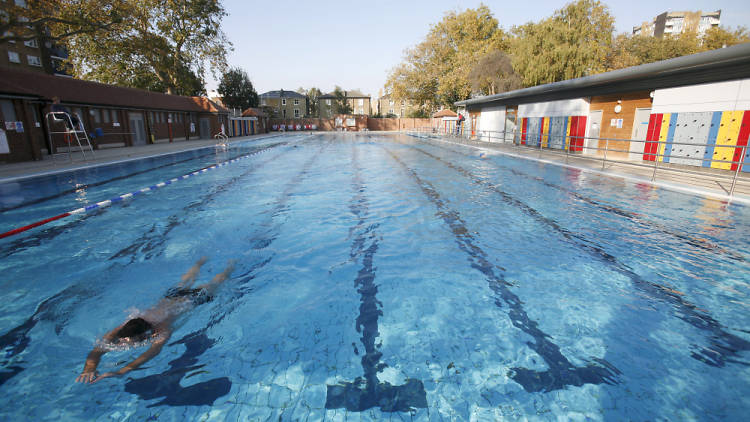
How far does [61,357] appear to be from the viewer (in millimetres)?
3291

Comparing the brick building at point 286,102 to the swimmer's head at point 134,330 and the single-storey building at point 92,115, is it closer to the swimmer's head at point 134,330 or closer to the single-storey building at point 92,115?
the single-storey building at point 92,115

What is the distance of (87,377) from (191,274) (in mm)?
2067

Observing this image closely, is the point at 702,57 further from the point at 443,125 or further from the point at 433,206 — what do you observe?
the point at 443,125

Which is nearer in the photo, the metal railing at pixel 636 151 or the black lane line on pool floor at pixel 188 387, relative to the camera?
the black lane line on pool floor at pixel 188 387

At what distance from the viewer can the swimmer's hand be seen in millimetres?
2943

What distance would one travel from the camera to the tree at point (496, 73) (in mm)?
38703

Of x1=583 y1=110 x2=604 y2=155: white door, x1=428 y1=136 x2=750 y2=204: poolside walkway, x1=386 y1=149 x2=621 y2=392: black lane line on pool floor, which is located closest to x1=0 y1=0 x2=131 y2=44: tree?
x1=386 y1=149 x2=621 y2=392: black lane line on pool floor

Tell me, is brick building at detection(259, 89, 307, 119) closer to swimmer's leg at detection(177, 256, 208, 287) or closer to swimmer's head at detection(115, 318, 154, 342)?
swimmer's leg at detection(177, 256, 208, 287)

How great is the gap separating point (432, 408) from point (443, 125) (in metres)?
45.1

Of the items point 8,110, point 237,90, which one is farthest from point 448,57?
point 8,110

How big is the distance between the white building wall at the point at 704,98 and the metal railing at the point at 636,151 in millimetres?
1338

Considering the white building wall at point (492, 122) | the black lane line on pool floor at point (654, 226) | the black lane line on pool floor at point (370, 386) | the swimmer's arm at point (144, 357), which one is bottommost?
the black lane line on pool floor at point (370, 386)

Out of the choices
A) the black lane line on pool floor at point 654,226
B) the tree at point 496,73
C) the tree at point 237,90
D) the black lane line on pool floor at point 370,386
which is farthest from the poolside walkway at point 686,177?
the tree at point 237,90

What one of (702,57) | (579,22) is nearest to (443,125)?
(579,22)
